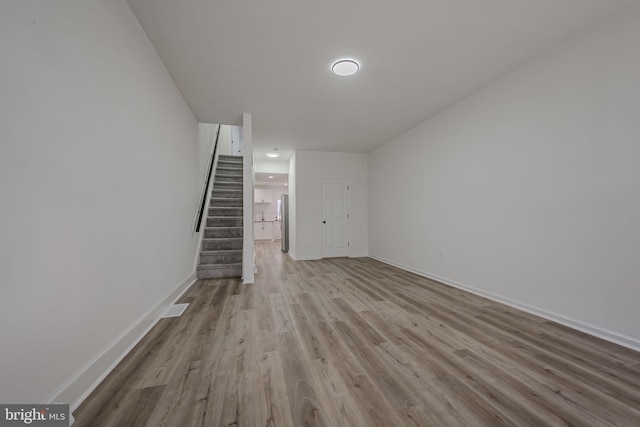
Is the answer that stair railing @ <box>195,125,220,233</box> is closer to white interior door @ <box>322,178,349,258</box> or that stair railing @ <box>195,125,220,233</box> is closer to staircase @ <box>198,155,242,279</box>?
staircase @ <box>198,155,242,279</box>

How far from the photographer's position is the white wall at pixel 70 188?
0.95m

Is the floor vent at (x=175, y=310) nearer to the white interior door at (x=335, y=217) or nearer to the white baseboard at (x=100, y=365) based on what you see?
the white baseboard at (x=100, y=365)

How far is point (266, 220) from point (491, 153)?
30.6 feet

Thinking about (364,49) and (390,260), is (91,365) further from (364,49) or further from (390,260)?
(390,260)

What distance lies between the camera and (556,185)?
7.54ft

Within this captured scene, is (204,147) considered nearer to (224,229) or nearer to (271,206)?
(224,229)

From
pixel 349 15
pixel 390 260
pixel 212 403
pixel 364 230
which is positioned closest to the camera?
pixel 212 403

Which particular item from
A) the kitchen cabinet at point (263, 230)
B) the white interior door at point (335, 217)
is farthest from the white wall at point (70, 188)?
the kitchen cabinet at point (263, 230)

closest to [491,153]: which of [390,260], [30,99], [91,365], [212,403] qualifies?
[390,260]

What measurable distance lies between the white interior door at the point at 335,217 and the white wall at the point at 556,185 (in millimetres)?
2759

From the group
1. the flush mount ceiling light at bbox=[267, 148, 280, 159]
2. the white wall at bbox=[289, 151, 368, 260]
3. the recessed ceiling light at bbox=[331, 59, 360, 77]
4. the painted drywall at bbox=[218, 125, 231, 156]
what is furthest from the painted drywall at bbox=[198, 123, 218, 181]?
the recessed ceiling light at bbox=[331, 59, 360, 77]

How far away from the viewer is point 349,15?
1.94 meters

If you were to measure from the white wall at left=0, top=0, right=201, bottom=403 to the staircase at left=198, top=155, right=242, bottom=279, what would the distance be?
187cm

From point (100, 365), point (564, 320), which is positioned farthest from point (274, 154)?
point (564, 320)
